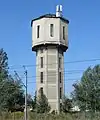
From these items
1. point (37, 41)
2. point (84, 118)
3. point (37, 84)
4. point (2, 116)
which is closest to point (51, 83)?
point (37, 84)

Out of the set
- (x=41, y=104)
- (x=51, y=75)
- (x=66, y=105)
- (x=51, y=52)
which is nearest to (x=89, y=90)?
(x=66, y=105)

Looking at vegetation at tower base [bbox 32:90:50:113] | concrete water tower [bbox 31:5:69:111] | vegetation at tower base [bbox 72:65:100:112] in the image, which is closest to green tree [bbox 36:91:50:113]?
vegetation at tower base [bbox 32:90:50:113]

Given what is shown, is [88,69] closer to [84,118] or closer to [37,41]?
[37,41]

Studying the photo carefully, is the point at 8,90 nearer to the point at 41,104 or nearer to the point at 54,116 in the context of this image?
the point at 41,104

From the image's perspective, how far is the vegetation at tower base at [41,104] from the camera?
243ft

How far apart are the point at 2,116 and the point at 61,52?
88.0ft

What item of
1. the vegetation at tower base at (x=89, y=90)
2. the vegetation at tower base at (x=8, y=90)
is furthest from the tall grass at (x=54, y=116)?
the vegetation at tower base at (x=89, y=90)

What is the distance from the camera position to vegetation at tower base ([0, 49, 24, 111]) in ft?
229

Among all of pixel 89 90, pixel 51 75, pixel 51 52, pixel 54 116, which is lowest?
pixel 54 116

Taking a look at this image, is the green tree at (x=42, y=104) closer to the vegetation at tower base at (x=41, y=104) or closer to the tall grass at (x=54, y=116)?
the vegetation at tower base at (x=41, y=104)

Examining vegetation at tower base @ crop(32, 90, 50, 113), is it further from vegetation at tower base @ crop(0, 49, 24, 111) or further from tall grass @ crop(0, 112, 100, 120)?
tall grass @ crop(0, 112, 100, 120)

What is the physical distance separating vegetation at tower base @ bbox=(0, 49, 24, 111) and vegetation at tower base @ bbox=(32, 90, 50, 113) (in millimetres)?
3053

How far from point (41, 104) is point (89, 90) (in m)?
10.4

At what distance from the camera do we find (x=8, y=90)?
72.2 m
